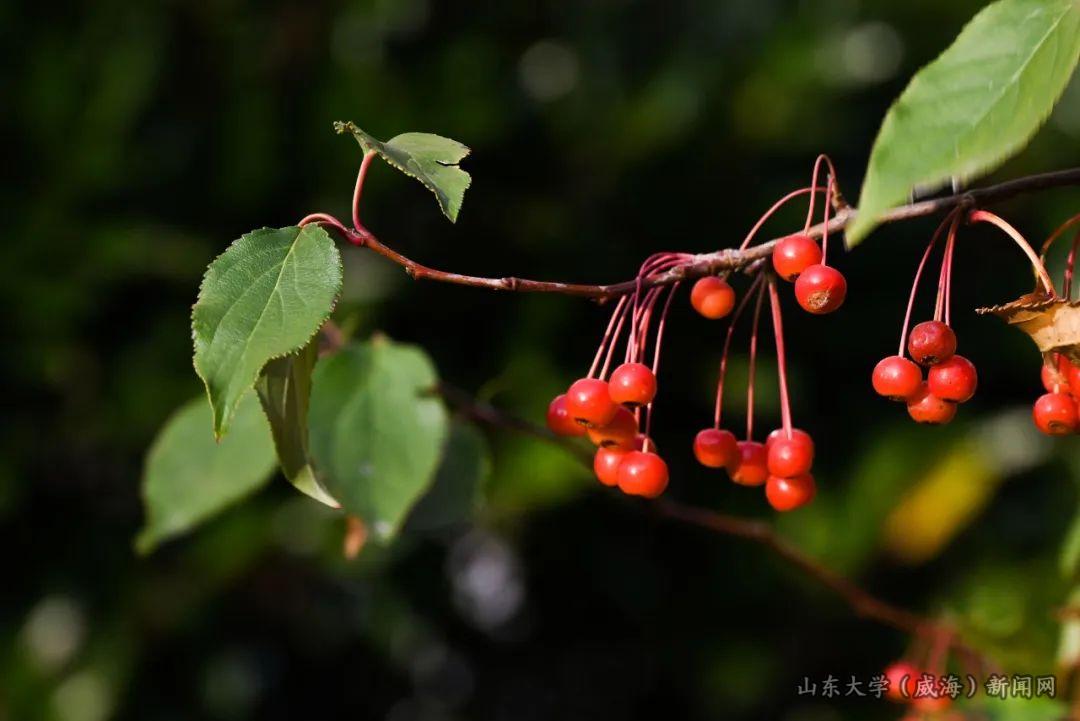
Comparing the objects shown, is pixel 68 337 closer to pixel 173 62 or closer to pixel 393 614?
pixel 173 62

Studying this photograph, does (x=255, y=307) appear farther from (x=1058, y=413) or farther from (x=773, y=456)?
(x=1058, y=413)

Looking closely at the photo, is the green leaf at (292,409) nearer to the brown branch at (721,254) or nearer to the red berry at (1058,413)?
the brown branch at (721,254)

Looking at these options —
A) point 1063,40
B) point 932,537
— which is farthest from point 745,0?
point 1063,40

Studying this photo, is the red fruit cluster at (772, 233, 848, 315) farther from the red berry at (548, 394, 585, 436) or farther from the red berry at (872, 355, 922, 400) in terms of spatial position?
the red berry at (548, 394, 585, 436)

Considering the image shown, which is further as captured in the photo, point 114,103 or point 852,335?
point 852,335

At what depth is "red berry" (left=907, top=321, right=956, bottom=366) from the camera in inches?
32.8

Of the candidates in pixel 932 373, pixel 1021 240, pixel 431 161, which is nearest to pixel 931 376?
pixel 932 373

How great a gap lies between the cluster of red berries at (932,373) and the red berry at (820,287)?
0.07 metres

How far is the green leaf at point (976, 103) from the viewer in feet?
2.08

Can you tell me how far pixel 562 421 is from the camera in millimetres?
962

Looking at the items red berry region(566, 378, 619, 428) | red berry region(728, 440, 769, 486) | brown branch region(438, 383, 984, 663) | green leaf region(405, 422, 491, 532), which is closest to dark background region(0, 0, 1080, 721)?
green leaf region(405, 422, 491, 532)

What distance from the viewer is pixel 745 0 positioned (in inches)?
126

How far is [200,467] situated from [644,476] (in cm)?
72

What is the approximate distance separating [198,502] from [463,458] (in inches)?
13.4
